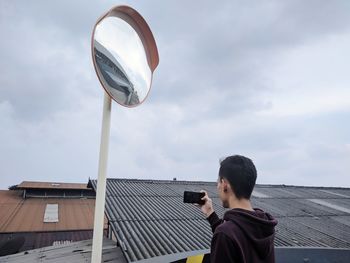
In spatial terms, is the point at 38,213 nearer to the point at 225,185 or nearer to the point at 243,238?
the point at 225,185

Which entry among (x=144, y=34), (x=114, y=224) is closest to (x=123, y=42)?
(x=144, y=34)

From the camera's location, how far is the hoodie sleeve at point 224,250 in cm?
157

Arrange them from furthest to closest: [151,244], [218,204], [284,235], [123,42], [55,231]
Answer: [55,231], [218,204], [284,235], [151,244], [123,42]

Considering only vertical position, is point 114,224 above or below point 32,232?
above

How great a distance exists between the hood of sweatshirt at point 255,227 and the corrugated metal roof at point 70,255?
3.89 m

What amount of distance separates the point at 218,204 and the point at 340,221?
150 inches

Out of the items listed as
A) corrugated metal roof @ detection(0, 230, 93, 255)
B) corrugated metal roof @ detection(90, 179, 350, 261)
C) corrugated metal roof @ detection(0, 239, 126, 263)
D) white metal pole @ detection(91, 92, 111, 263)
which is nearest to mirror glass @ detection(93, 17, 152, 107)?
white metal pole @ detection(91, 92, 111, 263)

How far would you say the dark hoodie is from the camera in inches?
62.6

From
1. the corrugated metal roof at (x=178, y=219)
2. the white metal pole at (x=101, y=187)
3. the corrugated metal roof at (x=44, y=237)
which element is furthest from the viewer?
the corrugated metal roof at (x=44, y=237)

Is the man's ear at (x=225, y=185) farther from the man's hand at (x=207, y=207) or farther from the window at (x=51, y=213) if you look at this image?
the window at (x=51, y=213)

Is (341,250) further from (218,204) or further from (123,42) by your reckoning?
(123,42)

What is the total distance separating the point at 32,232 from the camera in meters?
9.94

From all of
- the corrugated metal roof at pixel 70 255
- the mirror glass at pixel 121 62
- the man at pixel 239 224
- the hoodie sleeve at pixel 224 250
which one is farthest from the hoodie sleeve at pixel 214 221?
the corrugated metal roof at pixel 70 255

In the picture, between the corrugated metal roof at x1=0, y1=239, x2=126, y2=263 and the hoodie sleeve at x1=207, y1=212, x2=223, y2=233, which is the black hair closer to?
the hoodie sleeve at x1=207, y1=212, x2=223, y2=233
